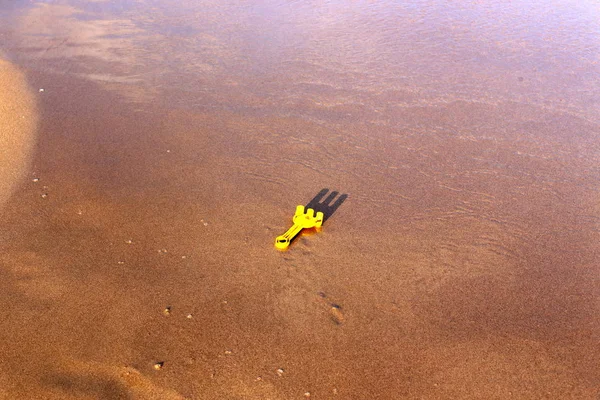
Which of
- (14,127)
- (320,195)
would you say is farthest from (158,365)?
(14,127)

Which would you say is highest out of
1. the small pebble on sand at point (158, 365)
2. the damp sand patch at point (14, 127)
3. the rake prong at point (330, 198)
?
the rake prong at point (330, 198)

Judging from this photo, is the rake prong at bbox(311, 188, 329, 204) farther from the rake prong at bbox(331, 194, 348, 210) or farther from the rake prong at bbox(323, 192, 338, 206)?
the rake prong at bbox(331, 194, 348, 210)

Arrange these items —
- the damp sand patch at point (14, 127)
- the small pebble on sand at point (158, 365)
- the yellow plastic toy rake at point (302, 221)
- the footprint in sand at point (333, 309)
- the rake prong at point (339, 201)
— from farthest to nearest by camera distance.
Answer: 1. the damp sand patch at point (14, 127)
2. the rake prong at point (339, 201)
3. the yellow plastic toy rake at point (302, 221)
4. the footprint in sand at point (333, 309)
5. the small pebble on sand at point (158, 365)

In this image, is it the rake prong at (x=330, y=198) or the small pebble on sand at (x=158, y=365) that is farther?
the rake prong at (x=330, y=198)

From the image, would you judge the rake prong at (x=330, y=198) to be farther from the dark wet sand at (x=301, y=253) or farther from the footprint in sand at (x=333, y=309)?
the footprint in sand at (x=333, y=309)

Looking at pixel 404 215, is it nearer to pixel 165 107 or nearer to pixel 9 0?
pixel 165 107

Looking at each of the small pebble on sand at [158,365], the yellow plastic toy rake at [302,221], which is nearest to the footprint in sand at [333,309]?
the yellow plastic toy rake at [302,221]

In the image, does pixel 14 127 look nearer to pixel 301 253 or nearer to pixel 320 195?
pixel 320 195

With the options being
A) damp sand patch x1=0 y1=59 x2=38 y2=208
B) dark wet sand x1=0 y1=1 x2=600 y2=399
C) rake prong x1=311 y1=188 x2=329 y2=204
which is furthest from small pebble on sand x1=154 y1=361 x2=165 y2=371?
damp sand patch x1=0 y1=59 x2=38 y2=208
